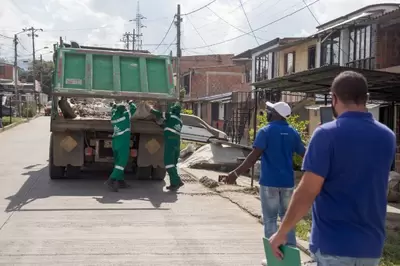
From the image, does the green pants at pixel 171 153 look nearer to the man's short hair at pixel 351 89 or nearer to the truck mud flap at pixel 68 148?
the truck mud flap at pixel 68 148

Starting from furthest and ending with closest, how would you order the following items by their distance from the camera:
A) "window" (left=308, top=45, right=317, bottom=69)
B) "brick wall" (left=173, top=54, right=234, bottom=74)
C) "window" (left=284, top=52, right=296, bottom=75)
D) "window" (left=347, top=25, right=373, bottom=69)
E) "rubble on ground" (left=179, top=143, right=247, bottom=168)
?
"brick wall" (left=173, top=54, right=234, bottom=74), "window" (left=284, top=52, right=296, bottom=75), "window" (left=308, top=45, right=317, bottom=69), "window" (left=347, top=25, right=373, bottom=69), "rubble on ground" (left=179, top=143, right=247, bottom=168)

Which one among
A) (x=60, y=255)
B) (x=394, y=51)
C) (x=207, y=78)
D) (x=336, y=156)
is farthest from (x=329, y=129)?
(x=207, y=78)

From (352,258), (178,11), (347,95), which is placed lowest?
(352,258)

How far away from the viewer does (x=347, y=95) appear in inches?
119

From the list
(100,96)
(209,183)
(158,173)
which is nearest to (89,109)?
(100,96)

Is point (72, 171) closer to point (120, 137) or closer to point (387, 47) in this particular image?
point (120, 137)

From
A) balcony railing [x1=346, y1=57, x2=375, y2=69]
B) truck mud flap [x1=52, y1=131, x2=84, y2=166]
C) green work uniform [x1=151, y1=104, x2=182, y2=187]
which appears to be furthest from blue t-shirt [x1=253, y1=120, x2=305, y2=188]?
balcony railing [x1=346, y1=57, x2=375, y2=69]

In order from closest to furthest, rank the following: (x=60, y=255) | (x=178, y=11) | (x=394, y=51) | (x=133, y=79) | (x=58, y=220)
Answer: (x=60, y=255) → (x=58, y=220) → (x=133, y=79) → (x=394, y=51) → (x=178, y=11)

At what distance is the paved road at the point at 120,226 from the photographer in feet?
20.0

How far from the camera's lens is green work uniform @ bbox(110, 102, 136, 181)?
34.5ft

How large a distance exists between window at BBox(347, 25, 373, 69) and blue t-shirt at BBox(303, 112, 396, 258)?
17.5 metres

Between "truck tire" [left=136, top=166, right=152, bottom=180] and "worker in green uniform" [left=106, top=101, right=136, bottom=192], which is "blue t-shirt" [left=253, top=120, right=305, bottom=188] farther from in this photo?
"truck tire" [left=136, top=166, right=152, bottom=180]

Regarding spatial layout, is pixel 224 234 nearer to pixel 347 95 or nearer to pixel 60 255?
pixel 60 255

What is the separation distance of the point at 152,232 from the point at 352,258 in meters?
4.64
